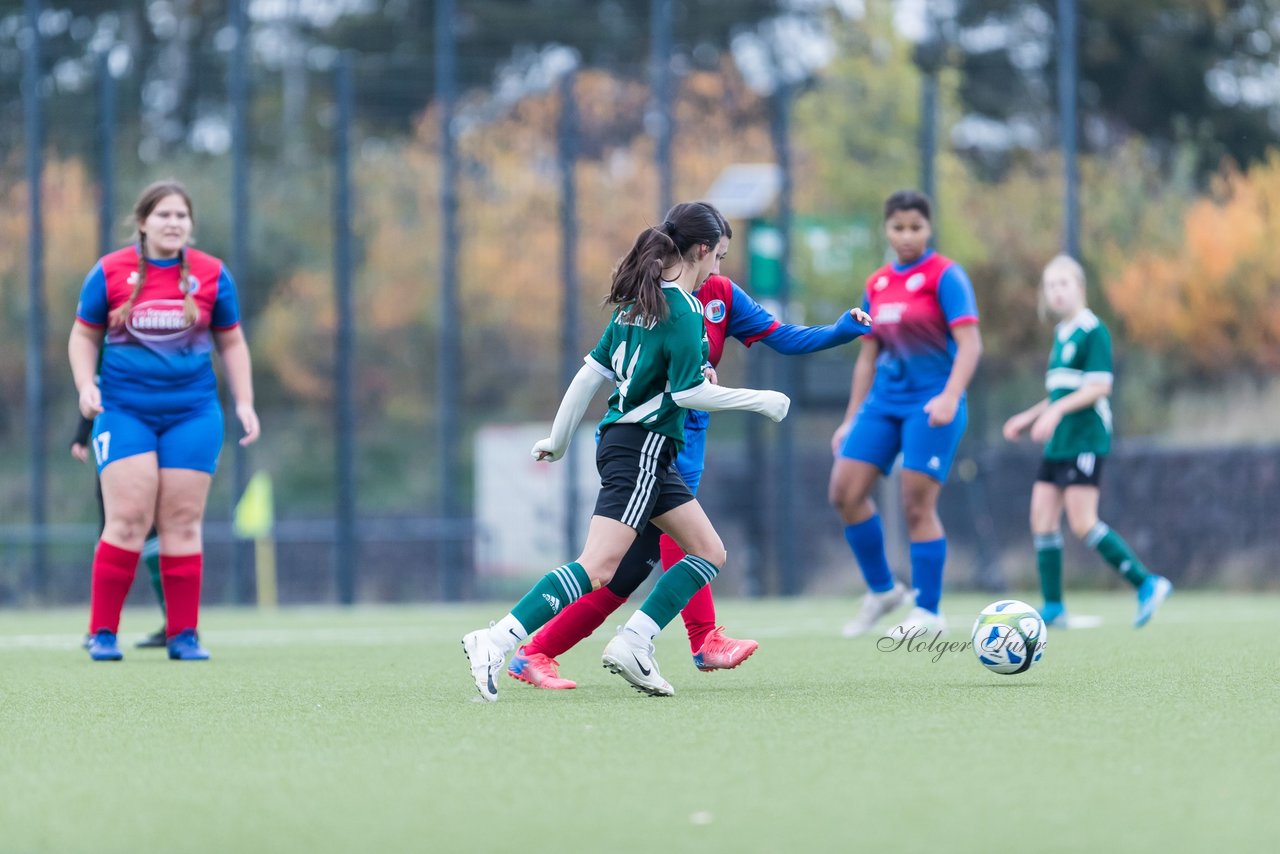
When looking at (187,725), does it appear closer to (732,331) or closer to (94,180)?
(732,331)

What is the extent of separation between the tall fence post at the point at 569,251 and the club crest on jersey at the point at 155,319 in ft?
35.0

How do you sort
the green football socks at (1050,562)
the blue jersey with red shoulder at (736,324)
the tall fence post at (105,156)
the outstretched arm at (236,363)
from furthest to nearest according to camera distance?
the tall fence post at (105,156) → the green football socks at (1050,562) → the outstretched arm at (236,363) → the blue jersey with red shoulder at (736,324)

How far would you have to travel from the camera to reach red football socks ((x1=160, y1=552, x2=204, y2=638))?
802cm

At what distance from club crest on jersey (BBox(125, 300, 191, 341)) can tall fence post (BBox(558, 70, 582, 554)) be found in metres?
10.7

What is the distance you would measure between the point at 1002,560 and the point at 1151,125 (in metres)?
13.9

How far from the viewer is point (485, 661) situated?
18.6ft

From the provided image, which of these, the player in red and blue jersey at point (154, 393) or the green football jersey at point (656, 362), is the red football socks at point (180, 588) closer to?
the player in red and blue jersey at point (154, 393)

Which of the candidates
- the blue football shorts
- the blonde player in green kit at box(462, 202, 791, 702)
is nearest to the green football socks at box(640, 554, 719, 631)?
the blonde player in green kit at box(462, 202, 791, 702)

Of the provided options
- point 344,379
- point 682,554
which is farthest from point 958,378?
point 344,379

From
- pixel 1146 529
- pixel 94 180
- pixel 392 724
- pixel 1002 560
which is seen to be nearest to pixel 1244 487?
pixel 1146 529

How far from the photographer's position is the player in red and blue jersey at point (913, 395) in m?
8.42

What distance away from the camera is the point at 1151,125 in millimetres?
30375

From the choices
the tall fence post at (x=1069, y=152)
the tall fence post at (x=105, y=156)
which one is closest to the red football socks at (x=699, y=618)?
the tall fence post at (x=105, y=156)

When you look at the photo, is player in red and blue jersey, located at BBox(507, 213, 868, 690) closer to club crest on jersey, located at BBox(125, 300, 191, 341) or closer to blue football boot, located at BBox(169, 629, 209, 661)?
blue football boot, located at BBox(169, 629, 209, 661)
